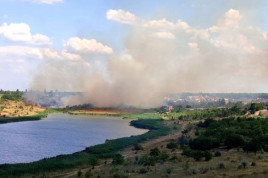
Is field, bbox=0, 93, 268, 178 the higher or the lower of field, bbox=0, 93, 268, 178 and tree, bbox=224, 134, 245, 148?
the lower

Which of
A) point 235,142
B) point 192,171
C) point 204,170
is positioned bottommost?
point 192,171

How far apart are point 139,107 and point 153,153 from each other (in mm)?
152233

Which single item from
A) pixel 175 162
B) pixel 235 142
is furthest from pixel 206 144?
pixel 175 162

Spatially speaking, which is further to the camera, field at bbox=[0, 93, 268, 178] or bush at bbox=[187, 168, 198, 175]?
field at bbox=[0, 93, 268, 178]

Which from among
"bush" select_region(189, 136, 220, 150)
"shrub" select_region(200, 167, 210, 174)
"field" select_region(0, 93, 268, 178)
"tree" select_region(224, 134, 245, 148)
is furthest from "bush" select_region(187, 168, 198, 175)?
"tree" select_region(224, 134, 245, 148)

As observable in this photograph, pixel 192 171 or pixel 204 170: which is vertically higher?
pixel 204 170

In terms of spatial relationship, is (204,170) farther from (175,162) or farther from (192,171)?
(175,162)

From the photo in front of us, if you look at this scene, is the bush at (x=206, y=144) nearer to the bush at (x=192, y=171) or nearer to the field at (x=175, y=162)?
the field at (x=175, y=162)

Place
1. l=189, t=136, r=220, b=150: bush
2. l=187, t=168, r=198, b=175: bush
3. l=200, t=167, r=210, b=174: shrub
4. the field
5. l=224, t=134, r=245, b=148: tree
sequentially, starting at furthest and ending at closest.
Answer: l=189, t=136, r=220, b=150: bush, l=224, t=134, r=245, b=148: tree, the field, l=187, t=168, r=198, b=175: bush, l=200, t=167, r=210, b=174: shrub

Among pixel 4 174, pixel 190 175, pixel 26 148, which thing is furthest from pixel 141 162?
pixel 26 148

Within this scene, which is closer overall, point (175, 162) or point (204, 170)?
point (204, 170)

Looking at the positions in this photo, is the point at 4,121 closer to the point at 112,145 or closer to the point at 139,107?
the point at 112,145

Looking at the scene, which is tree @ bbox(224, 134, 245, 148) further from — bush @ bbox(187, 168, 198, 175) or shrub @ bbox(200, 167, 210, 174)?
bush @ bbox(187, 168, 198, 175)

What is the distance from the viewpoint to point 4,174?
4031cm
